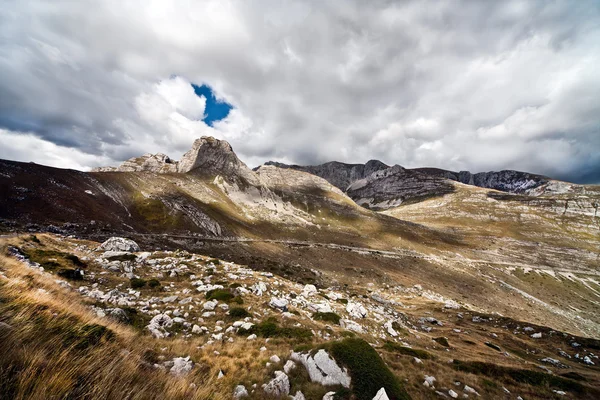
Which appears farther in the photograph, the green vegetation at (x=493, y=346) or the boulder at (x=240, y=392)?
the green vegetation at (x=493, y=346)

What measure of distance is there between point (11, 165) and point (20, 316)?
88.6 m

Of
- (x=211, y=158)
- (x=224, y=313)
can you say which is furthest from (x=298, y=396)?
(x=211, y=158)

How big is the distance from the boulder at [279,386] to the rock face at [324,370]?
3.66ft

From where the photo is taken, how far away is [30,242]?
2059 cm

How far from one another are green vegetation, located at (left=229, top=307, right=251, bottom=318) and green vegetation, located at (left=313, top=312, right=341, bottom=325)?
610 centimetres

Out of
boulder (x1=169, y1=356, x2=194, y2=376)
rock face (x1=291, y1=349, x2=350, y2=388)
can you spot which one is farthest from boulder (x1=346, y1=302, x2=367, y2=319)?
boulder (x1=169, y1=356, x2=194, y2=376)

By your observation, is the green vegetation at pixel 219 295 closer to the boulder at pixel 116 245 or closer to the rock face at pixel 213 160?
the boulder at pixel 116 245

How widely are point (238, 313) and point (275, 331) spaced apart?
2.97 m

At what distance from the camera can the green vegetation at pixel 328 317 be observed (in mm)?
18281

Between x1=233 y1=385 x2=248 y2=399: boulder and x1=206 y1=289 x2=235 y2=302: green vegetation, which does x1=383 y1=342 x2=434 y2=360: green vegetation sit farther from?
x1=206 y1=289 x2=235 y2=302: green vegetation

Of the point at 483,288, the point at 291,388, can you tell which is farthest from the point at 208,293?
the point at 483,288

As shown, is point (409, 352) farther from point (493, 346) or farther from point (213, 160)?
point (213, 160)

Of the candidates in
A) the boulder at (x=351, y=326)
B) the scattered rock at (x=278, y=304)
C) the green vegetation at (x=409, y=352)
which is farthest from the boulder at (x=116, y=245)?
the green vegetation at (x=409, y=352)

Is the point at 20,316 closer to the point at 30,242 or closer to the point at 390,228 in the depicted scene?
the point at 30,242
